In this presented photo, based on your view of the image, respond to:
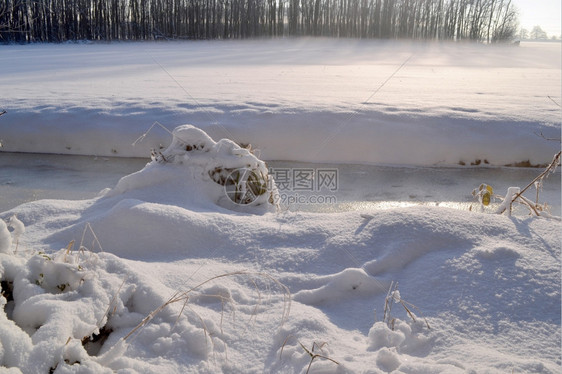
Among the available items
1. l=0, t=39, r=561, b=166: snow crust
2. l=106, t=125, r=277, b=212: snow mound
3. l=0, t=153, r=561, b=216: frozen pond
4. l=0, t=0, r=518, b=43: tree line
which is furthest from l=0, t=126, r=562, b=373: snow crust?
l=0, t=0, r=518, b=43: tree line

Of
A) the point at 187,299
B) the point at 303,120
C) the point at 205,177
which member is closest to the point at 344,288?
the point at 187,299

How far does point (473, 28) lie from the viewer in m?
20.0

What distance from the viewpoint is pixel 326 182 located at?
10.7ft

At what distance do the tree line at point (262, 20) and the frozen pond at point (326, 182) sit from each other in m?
14.8

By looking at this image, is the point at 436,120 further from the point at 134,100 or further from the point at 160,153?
the point at 134,100

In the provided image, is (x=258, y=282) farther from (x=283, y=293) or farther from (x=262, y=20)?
(x=262, y=20)

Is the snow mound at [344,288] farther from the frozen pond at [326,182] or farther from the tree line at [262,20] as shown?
the tree line at [262,20]

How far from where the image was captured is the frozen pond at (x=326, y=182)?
2881 mm

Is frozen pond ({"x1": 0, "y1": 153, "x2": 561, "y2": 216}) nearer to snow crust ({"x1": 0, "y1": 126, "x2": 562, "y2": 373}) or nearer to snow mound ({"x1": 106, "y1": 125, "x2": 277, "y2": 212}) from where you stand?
snow mound ({"x1": 106, "y1": 125, "x2": 277, "y2": 212})

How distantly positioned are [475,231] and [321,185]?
1672mm

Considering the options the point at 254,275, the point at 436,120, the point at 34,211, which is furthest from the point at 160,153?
the point at 436,120

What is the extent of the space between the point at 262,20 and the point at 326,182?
16.5 meters

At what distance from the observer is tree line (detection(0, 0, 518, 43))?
54.2 feet

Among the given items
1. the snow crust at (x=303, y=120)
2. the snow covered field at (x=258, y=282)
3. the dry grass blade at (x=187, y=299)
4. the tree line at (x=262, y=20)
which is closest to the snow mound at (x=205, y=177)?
the snow covered field at (x=258, y=282)
